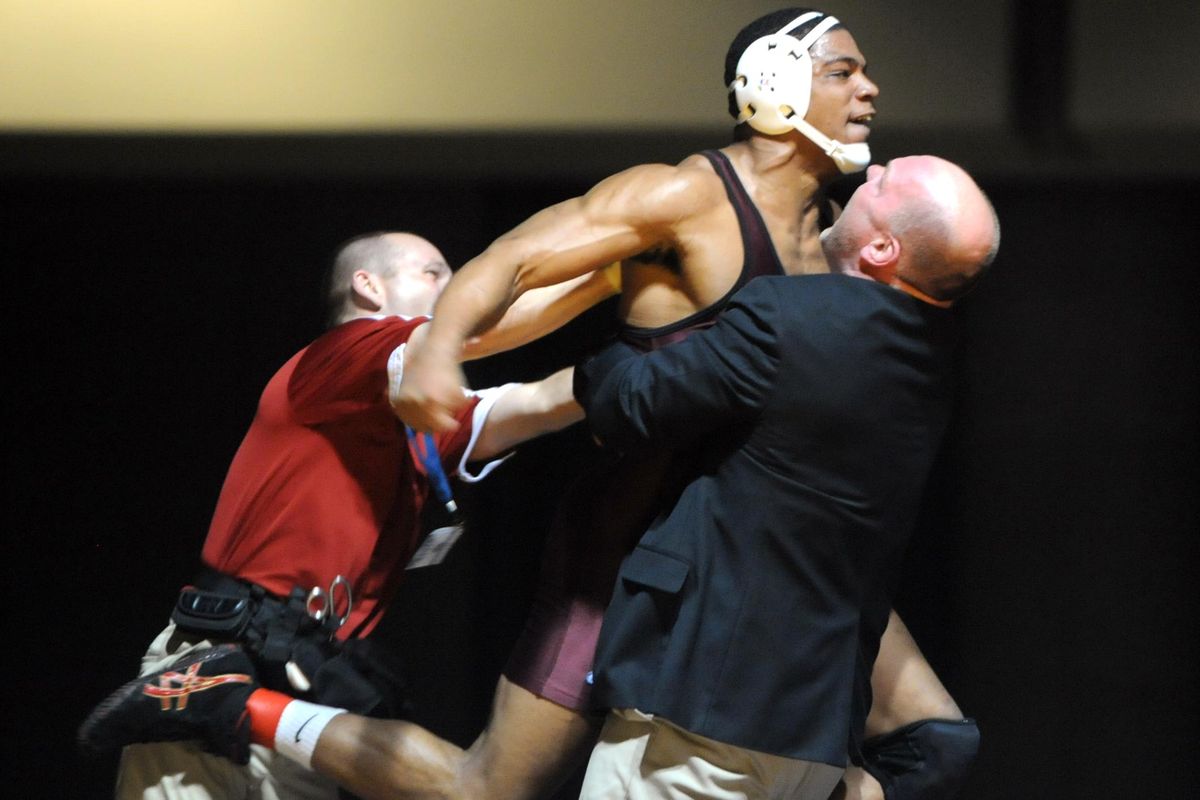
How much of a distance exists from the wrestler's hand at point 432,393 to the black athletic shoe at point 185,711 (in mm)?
654

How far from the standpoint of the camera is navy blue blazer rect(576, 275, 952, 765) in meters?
1.91

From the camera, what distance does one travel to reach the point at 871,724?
91.3 inches

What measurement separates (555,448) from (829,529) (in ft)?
3.29

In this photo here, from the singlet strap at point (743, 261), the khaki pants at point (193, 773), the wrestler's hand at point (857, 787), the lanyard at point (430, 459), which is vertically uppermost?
the singlet strap at point (743, 261)

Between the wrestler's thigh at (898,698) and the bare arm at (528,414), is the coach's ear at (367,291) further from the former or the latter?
the wrestler's thigh at (898,698)

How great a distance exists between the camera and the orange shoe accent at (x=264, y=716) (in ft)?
7.63

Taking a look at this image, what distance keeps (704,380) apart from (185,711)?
0.97 metres

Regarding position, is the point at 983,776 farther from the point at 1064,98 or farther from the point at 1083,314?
the point at 1064,98

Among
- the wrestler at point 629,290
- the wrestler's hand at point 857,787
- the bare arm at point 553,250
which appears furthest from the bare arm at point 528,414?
the wrestler's hand at point 857,787

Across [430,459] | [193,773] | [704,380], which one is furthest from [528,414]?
[193,773]

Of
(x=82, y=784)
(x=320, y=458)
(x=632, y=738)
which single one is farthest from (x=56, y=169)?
(x=632, y=738)

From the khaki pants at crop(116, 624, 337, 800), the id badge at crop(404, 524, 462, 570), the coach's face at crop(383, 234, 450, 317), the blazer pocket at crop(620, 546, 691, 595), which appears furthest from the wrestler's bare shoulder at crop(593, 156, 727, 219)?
the khaki pants at crop(116, 624, 337, 800)

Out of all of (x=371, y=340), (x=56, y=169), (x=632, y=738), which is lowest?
(x=632, y=738)

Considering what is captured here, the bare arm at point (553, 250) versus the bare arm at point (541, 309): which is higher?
the bare arm at point (553, 250)
